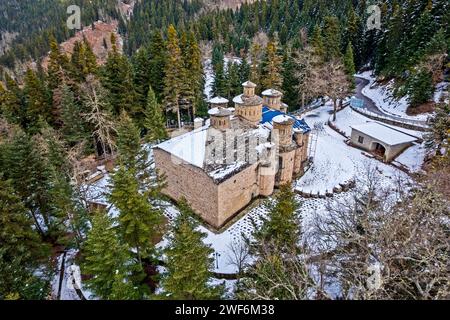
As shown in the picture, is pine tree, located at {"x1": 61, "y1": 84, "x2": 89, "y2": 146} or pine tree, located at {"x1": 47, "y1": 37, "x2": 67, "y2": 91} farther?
pine tree, located at {"x1": 47, "y1": 37, "x2": 67, "y2": 91}

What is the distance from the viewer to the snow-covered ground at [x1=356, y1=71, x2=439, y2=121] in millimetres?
38509

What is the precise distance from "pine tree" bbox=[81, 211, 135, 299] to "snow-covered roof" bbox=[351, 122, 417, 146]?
2821 cm

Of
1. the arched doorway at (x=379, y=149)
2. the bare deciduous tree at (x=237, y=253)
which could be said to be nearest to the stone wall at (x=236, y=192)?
the bare deciduous tree at (x=237, y=253)

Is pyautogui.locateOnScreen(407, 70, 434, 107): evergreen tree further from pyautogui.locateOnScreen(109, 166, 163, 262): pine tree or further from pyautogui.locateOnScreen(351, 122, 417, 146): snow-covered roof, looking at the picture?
pyautogui.locateOnScreen(109, 166, 163, 262): pine tree

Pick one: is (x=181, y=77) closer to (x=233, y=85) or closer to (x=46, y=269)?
(x=233, y=85)

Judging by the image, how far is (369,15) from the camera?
5956 centimetres

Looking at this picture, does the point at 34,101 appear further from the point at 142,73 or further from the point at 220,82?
the point at 220,82

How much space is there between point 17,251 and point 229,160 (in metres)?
15.5

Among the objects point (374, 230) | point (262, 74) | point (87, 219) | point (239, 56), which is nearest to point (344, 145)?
point (262, 74)

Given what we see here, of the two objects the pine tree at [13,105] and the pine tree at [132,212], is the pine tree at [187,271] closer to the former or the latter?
the pine tree at [132,212]

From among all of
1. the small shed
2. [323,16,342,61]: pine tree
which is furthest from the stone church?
[323,16,342,61]: pine tree

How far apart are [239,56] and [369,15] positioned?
2983 centimetres

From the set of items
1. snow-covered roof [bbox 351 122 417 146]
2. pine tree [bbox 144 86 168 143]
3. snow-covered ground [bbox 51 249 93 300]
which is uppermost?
pine tree [bbox 144 86 168 143]

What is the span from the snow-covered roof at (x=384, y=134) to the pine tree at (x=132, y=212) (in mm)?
25680
